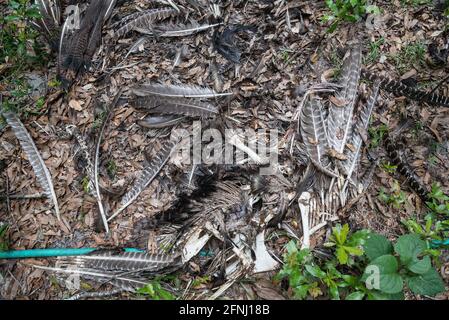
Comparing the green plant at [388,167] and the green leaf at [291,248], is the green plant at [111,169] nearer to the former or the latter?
the green leaf at [291,248]

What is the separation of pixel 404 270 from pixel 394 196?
46 centimetres

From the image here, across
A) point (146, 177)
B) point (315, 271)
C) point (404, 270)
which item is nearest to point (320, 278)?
point (315, 271)

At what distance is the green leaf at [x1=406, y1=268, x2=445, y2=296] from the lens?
188 centimetres

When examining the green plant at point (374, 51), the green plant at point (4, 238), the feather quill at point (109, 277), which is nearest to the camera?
the feather quill at point (109, 277)

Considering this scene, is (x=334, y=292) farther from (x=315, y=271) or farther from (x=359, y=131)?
(x=359, y=131)

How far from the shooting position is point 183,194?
87.4 inches

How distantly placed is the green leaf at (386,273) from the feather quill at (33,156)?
1888mm

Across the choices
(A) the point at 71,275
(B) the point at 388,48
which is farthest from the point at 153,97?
(B) the point at 388,48

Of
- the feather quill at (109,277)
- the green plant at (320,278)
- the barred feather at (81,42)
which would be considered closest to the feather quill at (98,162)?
the feather quill at (109,277)

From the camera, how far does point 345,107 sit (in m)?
2.29

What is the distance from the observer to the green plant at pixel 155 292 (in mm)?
1953

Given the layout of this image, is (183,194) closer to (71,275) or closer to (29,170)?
(71,275)

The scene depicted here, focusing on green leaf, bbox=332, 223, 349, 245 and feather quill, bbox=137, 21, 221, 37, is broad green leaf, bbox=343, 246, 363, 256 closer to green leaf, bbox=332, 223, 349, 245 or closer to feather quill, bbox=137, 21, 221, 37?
green leaf, bbox=332, 223, 349, 245
